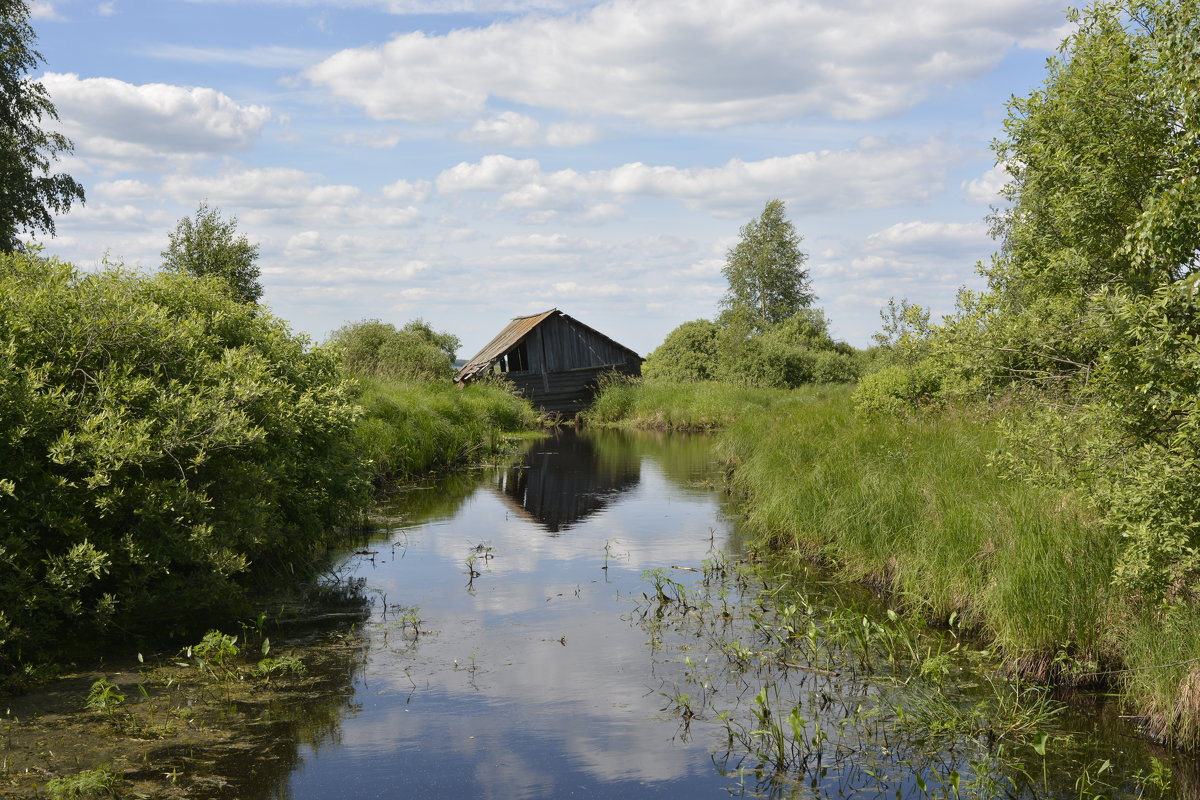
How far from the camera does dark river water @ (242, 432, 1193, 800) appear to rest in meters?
7.29

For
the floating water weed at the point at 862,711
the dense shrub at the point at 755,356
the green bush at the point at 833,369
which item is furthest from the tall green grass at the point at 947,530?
the green bush at the point at 833,369

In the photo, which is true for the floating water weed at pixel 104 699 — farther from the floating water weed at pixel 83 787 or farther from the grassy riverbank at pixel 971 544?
the grassy riverbank at pixel 971 544

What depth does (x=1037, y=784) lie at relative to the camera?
7.11m

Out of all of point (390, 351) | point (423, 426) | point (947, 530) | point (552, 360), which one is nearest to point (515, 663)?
point (947, 530)

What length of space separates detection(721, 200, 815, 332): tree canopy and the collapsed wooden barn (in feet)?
71.4

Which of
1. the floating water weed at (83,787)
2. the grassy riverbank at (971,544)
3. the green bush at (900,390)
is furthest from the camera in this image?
the green bush at (900,390)

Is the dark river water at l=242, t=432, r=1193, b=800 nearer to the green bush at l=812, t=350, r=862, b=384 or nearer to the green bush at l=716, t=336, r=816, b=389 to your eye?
the green bush at l=716, t=336, r=816, b=389

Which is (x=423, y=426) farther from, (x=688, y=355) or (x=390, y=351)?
(x=688, y=355)

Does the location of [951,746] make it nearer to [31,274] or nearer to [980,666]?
[980,666]

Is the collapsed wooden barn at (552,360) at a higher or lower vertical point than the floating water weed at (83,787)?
higher

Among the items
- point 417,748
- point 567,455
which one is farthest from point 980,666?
point 567,455

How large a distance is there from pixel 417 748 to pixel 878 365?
4144 centimetres

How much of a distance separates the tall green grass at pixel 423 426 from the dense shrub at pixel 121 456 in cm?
710

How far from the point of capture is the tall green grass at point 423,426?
75.0 feet
